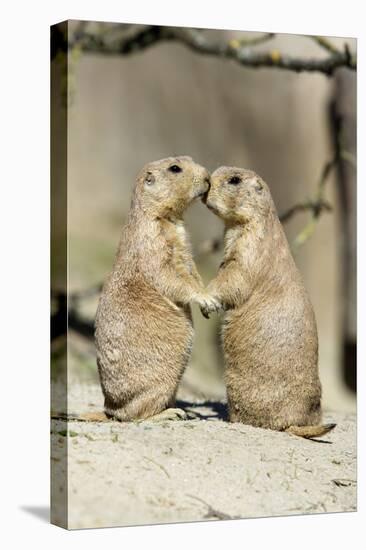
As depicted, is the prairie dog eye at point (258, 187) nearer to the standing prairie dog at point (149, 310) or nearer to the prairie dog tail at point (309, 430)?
the standing prairie dog at point (149, 310)

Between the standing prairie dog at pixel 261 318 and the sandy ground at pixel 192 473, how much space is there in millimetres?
232

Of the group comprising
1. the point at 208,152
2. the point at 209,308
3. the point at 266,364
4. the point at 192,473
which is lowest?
the point at 192,473

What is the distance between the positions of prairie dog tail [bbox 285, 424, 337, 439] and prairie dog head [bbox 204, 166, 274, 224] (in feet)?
5.84

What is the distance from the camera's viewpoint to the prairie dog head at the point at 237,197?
8.52 m

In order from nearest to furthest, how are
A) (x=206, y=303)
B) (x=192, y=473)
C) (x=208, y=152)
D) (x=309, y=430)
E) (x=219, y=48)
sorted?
(x=192, y=473), (x=206, y=303), (x=309, y=430), (x=219, y=48), (x=208, y=152)

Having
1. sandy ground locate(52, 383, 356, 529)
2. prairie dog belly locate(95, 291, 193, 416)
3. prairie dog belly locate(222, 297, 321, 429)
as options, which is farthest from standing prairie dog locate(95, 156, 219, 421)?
prairie dog belly locate(222, 297, 321, 429)

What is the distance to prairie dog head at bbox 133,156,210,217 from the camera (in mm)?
8258

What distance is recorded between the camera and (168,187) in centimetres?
826

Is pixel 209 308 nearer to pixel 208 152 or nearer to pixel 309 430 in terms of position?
pixel 309 430

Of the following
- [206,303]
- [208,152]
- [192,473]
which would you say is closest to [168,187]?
[206,303]

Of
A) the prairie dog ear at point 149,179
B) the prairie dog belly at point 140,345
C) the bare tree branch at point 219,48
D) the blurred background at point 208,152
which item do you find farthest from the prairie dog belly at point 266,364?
the blurred background at point 208,152

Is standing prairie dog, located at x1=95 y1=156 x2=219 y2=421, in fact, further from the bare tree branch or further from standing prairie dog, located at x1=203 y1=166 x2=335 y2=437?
the bare tree branch

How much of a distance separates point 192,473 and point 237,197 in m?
2.35

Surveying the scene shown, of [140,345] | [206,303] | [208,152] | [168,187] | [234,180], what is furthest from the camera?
[208,152]
